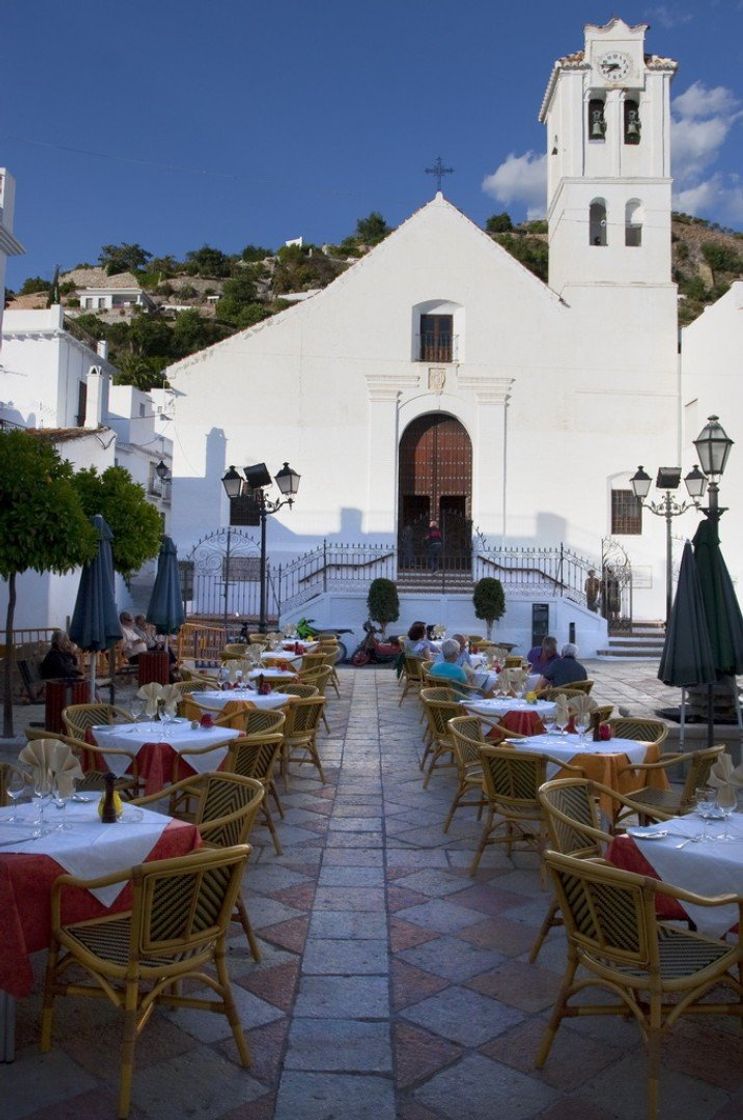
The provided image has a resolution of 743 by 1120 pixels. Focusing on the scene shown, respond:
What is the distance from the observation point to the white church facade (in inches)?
880

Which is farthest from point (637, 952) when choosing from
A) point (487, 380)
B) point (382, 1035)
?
point (487, 380)

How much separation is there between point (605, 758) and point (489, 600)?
13255 millimetres

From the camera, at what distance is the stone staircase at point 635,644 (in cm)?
1886

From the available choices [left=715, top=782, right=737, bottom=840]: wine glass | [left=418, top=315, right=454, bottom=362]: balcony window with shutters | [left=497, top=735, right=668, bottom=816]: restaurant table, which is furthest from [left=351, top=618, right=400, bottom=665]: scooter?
[left=715, top=782, right=737, bottom=840]: wine glass

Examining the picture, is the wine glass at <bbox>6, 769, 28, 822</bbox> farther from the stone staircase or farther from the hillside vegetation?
the hillside vegetation

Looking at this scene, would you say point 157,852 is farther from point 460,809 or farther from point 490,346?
point 490,346

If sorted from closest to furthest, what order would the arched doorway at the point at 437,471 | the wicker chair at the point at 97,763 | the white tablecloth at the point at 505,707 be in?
the wicker chair at the point at 97,763 < the white tablecloth at the point at 505,707 < the arched doorway at the point at 437,471

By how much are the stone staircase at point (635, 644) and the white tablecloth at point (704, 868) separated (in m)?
15.6

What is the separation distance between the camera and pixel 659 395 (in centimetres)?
2266

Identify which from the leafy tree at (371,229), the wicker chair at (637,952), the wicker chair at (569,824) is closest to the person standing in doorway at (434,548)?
the wicker chair at (569,824)

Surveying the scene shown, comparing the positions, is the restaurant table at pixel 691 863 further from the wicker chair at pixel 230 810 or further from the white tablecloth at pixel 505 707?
the white tablecloth at pixel 505 707

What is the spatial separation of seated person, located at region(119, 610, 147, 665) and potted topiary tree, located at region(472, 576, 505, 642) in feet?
25.1

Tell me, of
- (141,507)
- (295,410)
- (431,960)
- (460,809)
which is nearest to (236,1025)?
(431,960)

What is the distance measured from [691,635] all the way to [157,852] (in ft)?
16.4
